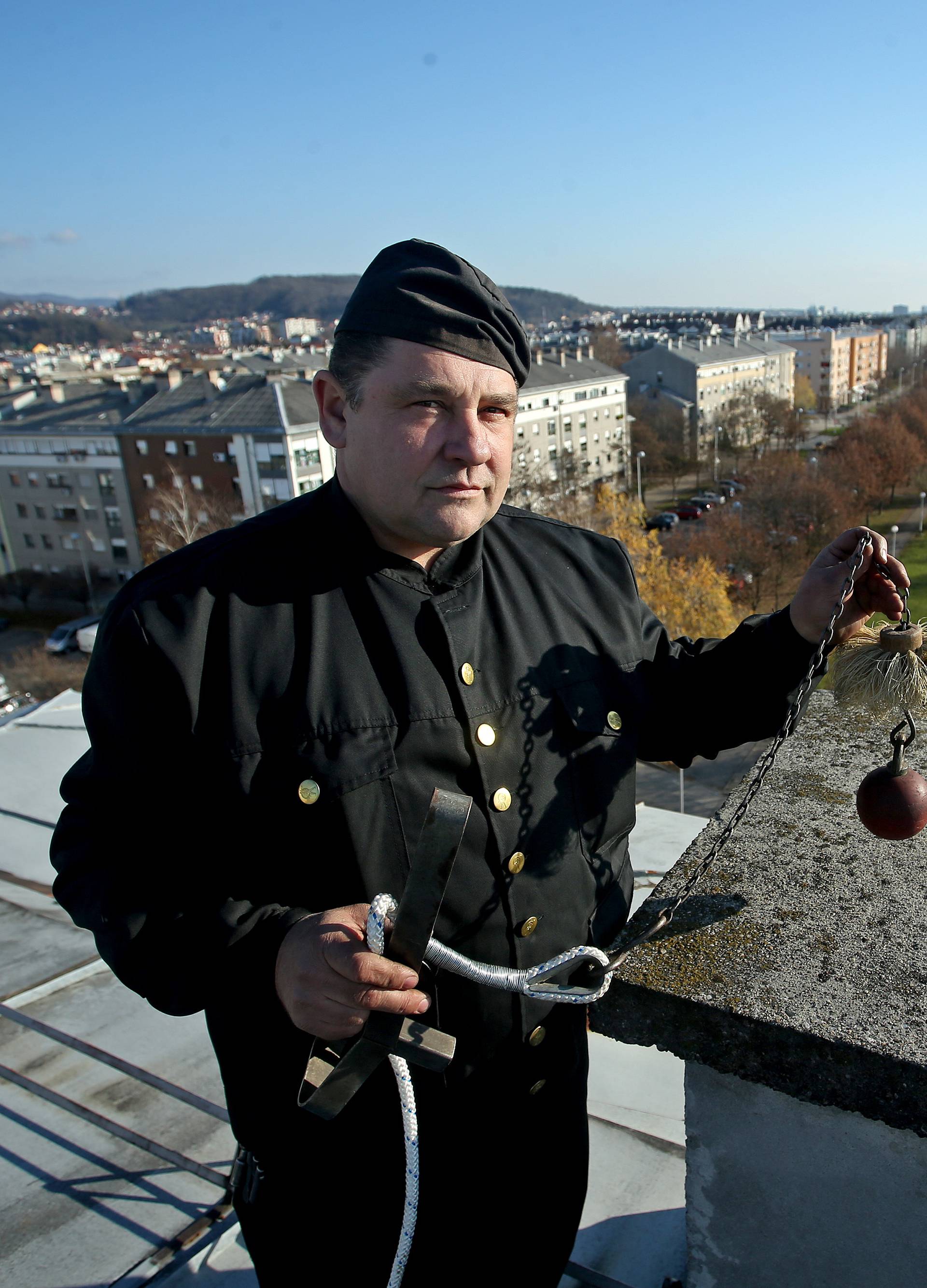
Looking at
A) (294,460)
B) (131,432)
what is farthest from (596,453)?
(131,432)

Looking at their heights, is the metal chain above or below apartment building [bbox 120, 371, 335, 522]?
above

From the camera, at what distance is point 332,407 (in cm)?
190

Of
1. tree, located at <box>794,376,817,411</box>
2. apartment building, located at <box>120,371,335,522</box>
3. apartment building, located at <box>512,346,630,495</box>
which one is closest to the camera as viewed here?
apartment building, located at <box>120,371,335,522</box>

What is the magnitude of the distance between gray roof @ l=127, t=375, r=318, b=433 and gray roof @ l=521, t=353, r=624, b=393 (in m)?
13.1

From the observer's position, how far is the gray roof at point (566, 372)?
1748 inches

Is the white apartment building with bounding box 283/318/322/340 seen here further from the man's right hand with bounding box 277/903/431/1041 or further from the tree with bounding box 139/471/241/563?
the man's right hand with bounding box 277/903/431/1041

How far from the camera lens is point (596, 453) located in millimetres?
48844

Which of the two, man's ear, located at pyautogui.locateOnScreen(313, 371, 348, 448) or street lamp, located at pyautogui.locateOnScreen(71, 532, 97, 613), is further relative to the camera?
street lamp, located at pyautogui.locateOnScreen(71, 532, 97, 613)

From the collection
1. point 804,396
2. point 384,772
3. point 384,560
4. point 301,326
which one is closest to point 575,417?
point 804,396

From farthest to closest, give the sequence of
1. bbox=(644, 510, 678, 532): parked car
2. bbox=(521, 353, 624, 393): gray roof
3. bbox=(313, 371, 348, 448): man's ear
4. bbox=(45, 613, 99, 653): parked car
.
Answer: bbox=(521, 353, 624, 393): gray roof → bbox=(644, 510, 678, 532): parked car → bbox=(45, 613, 99, 653): parked car → bbox=(313, 371, 348, 448): man's ear

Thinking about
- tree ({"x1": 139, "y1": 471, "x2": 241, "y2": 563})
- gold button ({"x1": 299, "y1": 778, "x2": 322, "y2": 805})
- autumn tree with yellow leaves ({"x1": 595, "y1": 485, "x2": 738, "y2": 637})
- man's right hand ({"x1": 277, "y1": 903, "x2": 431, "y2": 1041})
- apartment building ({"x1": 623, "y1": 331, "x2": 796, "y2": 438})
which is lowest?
autumn tree with yellow leaves ({"x1": 595, "y1": 485, "x2": 738, "y2": 637})

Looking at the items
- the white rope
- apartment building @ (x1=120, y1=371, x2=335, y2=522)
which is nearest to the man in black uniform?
the white rope

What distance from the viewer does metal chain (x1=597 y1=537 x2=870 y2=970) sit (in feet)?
5.58

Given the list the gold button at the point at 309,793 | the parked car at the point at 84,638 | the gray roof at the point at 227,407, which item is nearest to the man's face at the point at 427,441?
the gold button at the point at 309,793
